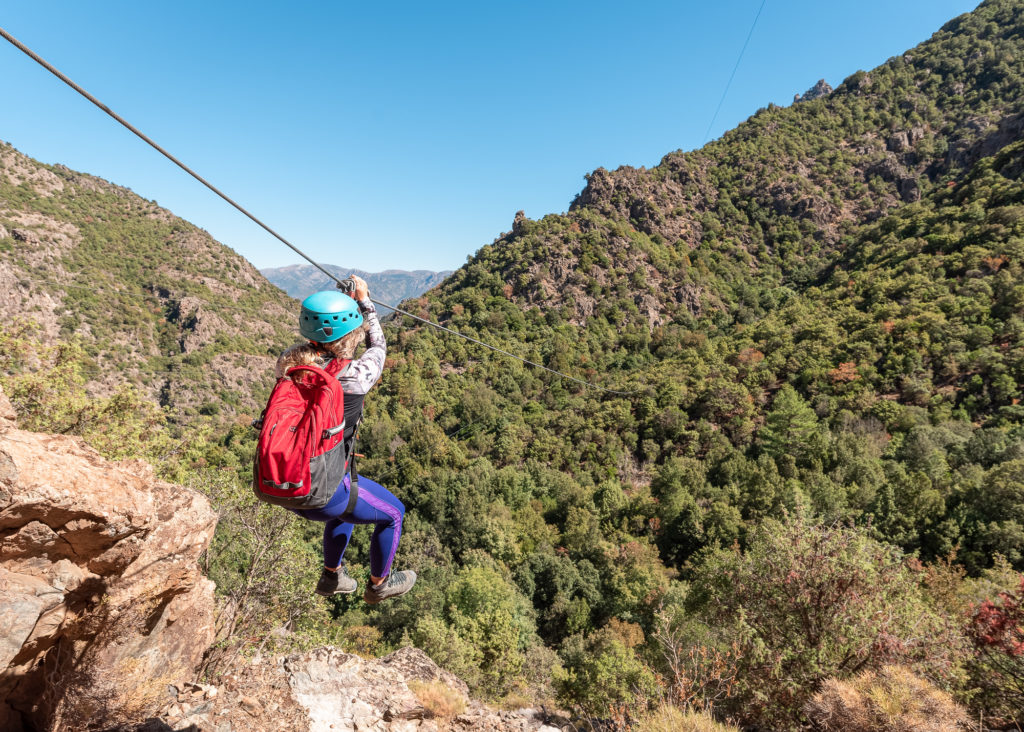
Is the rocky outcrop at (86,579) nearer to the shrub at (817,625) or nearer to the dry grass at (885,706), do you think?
the dry grass at (885,706)

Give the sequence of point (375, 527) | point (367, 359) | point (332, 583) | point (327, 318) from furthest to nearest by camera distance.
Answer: point (332, 583) < point (375, 527) < point (367, 359) < point (327, 318)

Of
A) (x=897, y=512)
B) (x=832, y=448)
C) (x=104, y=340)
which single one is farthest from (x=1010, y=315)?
(x=104, y=340)

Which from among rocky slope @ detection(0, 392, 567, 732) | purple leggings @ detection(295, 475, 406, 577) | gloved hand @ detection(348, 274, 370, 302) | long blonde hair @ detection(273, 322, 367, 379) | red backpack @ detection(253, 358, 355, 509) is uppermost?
gloved hand @ detection(348, 274, 370, 302)

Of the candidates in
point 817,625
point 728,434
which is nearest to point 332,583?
point 817,625

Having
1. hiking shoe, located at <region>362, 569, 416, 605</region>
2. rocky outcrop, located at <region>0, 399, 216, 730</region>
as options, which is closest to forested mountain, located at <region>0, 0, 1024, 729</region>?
hiking shoe, located at <region>362, 569, 416, 605</region>

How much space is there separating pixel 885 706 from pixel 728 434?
42.5m

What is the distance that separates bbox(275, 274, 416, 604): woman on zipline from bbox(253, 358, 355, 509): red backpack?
19cm

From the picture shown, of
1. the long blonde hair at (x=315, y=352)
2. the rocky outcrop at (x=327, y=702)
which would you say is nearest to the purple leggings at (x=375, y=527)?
the long blonde hair at (x=315, y=352)

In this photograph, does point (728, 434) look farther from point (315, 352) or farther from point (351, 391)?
point (315, 352)

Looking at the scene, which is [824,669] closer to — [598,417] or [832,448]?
[832,448]

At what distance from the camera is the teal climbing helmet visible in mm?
2711

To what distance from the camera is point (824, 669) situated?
8.18 meters

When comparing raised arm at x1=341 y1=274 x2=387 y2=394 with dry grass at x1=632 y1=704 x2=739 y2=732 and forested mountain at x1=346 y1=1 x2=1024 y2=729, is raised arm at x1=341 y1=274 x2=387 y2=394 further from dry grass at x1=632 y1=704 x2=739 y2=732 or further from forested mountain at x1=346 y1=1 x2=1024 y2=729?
forested mountain at x1=346 y1=1 x2=1024 y2=729

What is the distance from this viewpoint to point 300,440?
2.39 metres
